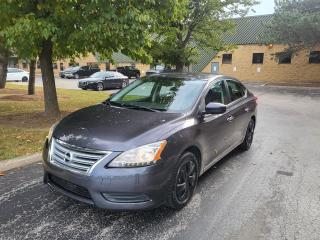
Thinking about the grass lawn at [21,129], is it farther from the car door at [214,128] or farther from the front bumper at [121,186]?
the car door at [214,128]

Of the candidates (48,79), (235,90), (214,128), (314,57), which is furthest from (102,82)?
(314,57)

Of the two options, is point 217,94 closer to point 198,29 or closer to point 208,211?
point 208,211

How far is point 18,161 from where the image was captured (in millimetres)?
5605

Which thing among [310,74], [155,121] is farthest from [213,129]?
[310,74]

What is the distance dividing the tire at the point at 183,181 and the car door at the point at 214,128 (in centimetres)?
37

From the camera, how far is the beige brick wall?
1188 inches

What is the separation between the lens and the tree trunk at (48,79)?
910cm

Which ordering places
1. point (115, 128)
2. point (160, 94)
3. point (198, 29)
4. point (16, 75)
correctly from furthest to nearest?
1. point (16, 75)
2. point (198, 29)
3. point (160, 94)
4. point (115, 128)

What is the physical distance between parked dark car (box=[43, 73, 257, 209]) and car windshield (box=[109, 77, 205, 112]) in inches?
0.6

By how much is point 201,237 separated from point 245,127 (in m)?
3.40

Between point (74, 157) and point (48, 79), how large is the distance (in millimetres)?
6232

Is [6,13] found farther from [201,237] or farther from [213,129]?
[201,237]

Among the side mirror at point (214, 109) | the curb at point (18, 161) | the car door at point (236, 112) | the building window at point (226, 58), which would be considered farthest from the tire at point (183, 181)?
the building window at point (226, 58)

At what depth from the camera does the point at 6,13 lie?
283 inches
